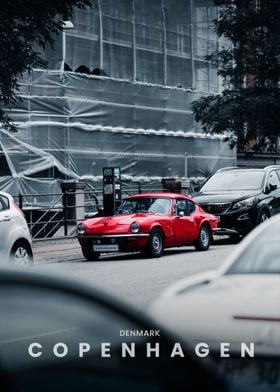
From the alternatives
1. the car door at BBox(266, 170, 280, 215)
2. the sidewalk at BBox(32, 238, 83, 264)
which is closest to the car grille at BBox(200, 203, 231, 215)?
the car door at BBox(266, 170, 280, 215)

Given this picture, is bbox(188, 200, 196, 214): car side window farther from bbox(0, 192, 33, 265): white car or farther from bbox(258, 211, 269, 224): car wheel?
bbox(0, 192, 33, 265): white car

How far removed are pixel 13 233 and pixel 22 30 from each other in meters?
8.44

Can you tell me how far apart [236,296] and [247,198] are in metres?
19.0

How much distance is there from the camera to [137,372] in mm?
3455

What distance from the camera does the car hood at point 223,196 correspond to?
24734 millimetres

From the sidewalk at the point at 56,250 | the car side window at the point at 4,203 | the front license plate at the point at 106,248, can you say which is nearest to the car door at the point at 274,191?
the sidewalk at the point at 56,250

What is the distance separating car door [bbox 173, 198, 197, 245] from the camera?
69.4 ft

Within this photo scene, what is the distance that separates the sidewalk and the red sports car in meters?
1.19

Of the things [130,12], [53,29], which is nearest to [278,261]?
[53,29]

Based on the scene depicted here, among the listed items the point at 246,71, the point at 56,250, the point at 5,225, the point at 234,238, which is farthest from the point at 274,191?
the point at 246,71

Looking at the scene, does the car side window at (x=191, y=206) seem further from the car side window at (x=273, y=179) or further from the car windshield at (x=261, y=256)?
the car windshield at (x=261, y=256)

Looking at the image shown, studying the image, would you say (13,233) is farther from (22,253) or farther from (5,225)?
(22,253)

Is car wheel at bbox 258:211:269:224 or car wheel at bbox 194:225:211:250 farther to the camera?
car wheel at bbox 258:211:269:224

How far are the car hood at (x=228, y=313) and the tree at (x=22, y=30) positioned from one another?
17069mm
